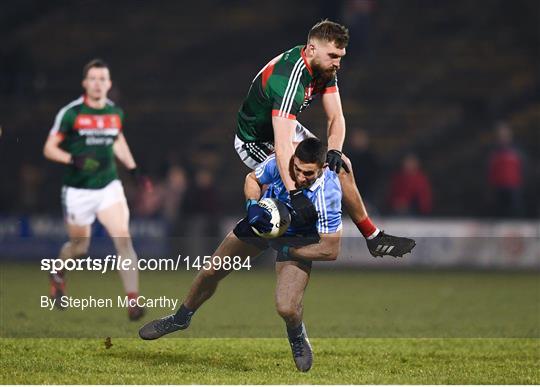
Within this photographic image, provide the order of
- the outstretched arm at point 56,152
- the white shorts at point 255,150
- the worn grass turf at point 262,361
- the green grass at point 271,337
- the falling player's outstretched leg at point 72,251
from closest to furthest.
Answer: the worn grass turf at point 262,361
the green grass at point 271,337
the white shorts at point 255,150
the falling player's outstretched leg at point 72,251
the outstretched arm at point 56,152

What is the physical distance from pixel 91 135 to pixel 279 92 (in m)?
3.83

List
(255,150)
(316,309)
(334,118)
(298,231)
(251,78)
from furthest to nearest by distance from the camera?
(251,78) < (316,309) < (255,150) < (334,118) < (298,231)

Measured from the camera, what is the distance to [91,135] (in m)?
12.1

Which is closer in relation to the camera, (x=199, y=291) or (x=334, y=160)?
(x=334, y=160)

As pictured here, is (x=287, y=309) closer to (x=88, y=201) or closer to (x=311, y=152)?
(x=311, y=152)

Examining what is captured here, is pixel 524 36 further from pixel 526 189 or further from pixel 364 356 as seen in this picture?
pixel 364 356

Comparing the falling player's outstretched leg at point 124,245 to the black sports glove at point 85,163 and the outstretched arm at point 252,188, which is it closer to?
the black sports glove at point 85,163

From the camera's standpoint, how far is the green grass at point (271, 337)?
8.44 metres

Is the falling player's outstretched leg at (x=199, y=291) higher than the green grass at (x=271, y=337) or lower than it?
higher

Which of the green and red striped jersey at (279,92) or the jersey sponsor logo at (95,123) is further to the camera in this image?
the jersey sponsor logo at (95,123)

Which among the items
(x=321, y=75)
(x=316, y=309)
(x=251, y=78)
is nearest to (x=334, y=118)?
(x=321, y=75)

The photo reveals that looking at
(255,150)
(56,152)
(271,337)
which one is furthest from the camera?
(56,152)

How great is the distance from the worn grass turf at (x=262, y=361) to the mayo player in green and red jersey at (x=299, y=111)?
3.07ft

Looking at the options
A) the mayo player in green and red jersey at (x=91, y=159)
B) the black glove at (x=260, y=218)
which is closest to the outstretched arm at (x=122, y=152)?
the mayo player in green and red jersey at (x=91, y=159)
